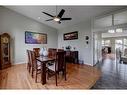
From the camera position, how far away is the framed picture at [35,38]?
21.9 ft

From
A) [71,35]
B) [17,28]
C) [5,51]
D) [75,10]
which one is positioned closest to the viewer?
[75,10]

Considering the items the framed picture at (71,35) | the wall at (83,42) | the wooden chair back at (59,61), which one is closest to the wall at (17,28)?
the framed picture at (71,35)

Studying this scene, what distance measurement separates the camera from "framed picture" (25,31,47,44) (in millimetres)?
6661

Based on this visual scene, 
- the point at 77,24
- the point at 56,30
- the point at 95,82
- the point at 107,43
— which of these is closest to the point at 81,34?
the point at 77,24

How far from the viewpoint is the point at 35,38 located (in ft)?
23.2

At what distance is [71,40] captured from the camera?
→ 23.3 ft

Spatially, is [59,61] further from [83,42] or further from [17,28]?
[17,28]

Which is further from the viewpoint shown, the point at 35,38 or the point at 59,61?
the point at 35,38

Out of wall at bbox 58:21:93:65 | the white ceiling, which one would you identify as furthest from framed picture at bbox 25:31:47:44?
wall at bbox 58:21:93:65

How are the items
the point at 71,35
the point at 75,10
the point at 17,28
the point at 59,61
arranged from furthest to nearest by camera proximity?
the point at 71,35 < the point at 17,28 < the point at 75,10 < the point at 59,61

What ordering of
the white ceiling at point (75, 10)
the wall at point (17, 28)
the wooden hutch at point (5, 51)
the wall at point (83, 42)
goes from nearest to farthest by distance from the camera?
the white ceiling at point (75, 10) < the wooden hutch at point (5, 51) < the wall at point (17, 28) < the wall at point (83, 42)

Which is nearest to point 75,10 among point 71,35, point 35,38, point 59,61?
point 71,35

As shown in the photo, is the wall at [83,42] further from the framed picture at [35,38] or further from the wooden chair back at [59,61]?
the wooden chair back at [59,61]

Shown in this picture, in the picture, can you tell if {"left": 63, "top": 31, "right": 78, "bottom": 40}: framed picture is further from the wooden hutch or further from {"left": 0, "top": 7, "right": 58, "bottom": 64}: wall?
the wooden hutch
